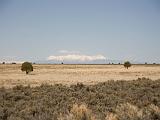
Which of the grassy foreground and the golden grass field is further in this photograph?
the golden grass field

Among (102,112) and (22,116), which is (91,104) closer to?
(102,112)

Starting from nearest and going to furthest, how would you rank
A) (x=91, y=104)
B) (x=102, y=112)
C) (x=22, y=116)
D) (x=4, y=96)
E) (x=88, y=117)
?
(x=88, y=117) → (x=22, y=116) → (x=102, y=112) → (x=91, y=104) → (x=4, y=96)

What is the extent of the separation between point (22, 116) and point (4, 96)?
6.50 m

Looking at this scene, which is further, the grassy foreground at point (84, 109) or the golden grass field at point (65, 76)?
the golden grass field at point (65, 76)

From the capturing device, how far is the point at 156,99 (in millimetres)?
16281

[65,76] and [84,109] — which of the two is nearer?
[84,109]

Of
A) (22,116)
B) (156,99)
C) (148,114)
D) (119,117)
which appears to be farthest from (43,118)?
(156,99)

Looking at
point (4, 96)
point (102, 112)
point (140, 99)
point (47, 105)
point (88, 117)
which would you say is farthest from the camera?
point (4, 96)

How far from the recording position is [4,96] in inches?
722

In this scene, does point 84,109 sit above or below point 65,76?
above

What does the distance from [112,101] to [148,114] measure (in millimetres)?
4378

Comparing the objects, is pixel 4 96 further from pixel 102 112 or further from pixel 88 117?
pixel 88 117

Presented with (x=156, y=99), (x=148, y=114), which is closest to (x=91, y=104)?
(x=156, y=99)

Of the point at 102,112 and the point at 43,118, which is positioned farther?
the point at 102,112
